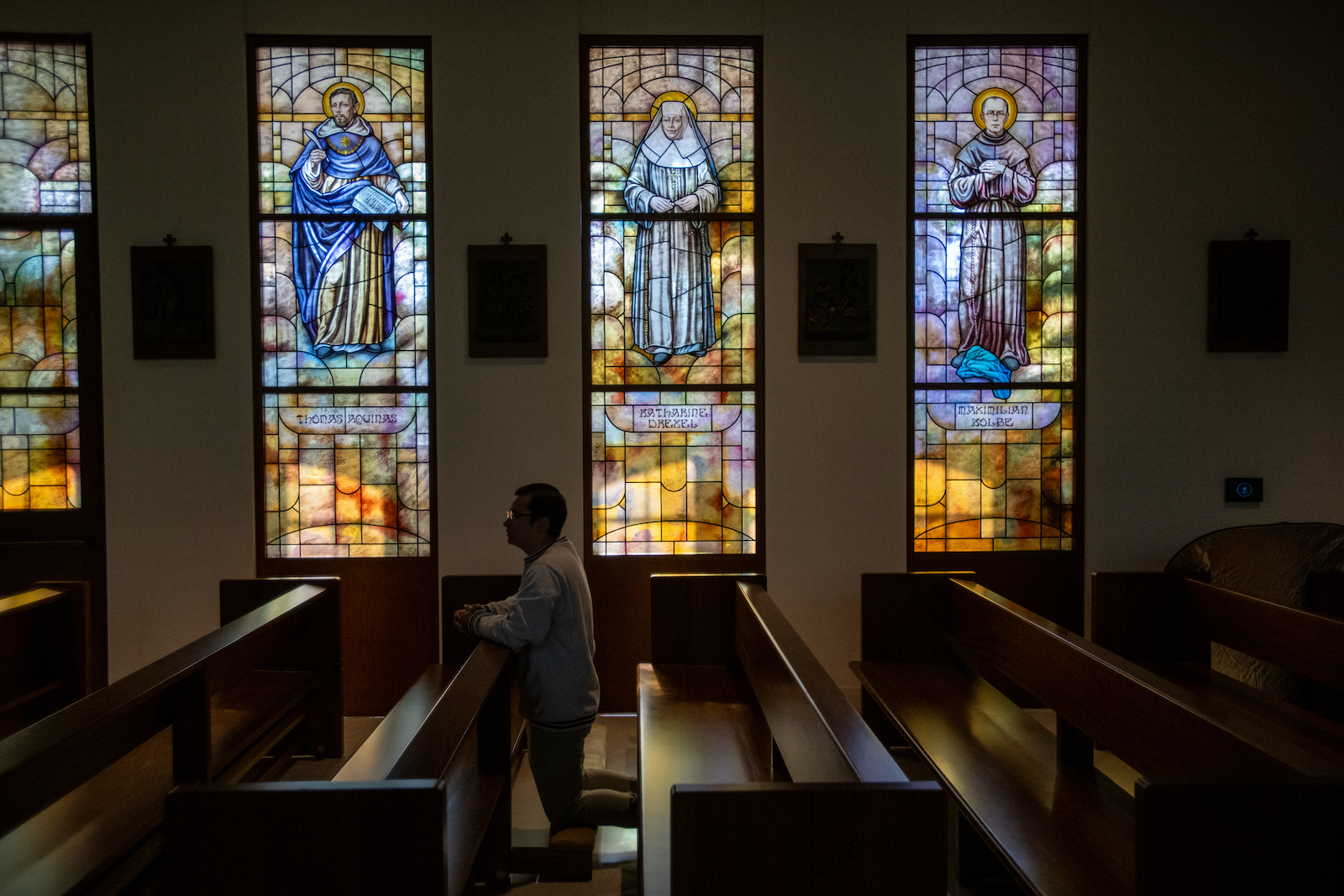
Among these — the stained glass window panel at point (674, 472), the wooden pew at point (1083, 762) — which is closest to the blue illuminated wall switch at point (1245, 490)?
the wooden pew at point (1083, 762)

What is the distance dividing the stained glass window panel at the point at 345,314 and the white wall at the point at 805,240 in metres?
0.13

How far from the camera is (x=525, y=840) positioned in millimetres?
2719

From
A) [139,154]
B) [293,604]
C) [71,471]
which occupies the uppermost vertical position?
[139,154]

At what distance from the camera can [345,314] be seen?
13.6 ft

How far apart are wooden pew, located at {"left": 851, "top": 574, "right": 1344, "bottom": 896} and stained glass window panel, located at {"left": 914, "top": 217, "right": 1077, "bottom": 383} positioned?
4.65 feet

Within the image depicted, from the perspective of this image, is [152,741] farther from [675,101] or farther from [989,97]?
[989,97]

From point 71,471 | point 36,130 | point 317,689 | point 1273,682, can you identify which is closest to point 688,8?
point 36,130

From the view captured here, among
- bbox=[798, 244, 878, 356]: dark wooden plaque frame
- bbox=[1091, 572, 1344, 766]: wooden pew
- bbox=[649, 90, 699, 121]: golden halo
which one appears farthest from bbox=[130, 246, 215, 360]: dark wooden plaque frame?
bbox=[1091, 572, 1344, 766]: wooden pew

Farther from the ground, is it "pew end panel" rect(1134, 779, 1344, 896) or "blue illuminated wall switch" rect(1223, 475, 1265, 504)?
"blue illuminated wall switch" rect(1223, 475, 1265, 504)

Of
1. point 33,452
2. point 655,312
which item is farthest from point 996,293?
point 33,452

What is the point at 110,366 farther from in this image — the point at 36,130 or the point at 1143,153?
the point at 1143,153

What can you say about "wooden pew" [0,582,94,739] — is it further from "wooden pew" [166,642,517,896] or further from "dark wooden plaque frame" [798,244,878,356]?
"dark wooden plaque frame" [798,244,878,356]

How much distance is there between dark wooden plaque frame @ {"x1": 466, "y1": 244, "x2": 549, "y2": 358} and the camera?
162 inches

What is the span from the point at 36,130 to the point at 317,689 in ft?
11.1
